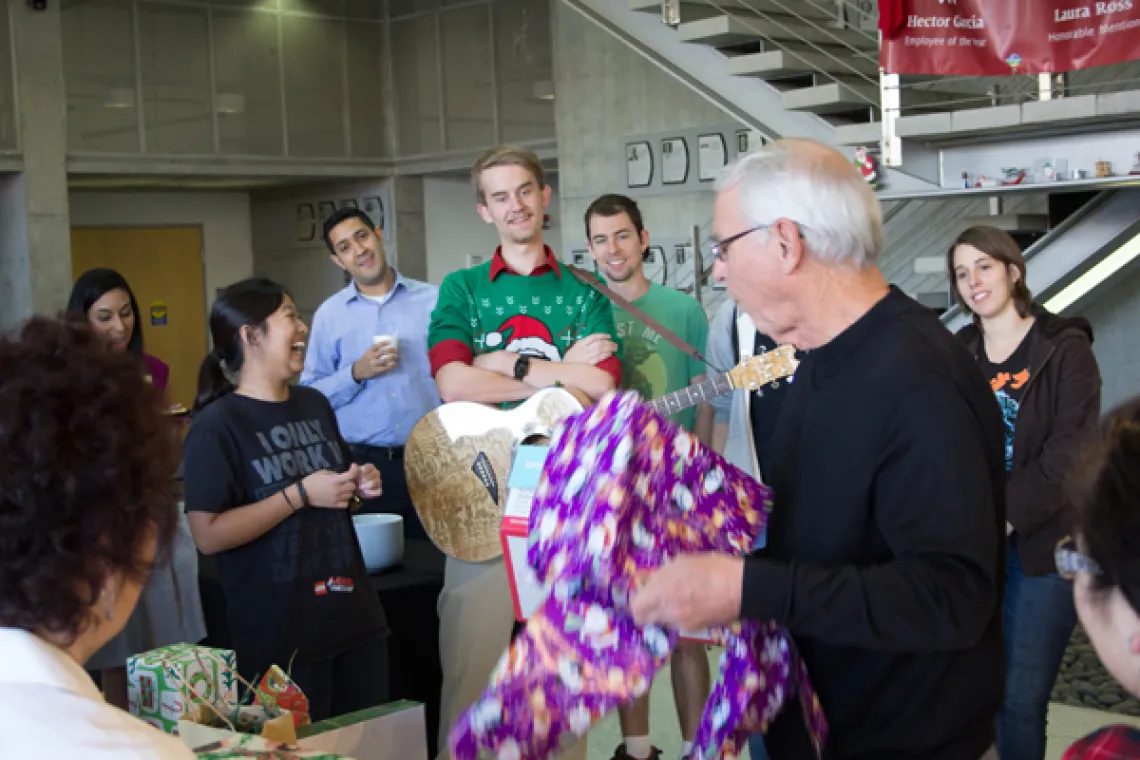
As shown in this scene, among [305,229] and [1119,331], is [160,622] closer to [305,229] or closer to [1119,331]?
[1119,331]

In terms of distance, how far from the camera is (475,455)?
3.48 m

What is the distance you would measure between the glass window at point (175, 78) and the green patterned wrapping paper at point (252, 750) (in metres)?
11.9

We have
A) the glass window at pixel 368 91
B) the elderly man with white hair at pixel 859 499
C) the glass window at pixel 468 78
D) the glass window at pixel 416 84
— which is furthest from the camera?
the glass window at pixel 368 91

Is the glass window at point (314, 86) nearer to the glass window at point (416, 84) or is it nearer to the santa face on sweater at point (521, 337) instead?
the glass window at point (416, 84)

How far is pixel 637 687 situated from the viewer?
1518mm

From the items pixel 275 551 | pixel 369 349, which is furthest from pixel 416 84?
pixel 275 551

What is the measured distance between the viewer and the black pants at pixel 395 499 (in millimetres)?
4121

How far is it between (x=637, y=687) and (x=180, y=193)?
1425 centimetres

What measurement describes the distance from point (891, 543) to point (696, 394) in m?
1.79

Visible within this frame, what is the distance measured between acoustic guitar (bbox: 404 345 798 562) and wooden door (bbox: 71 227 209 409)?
11.1 metres

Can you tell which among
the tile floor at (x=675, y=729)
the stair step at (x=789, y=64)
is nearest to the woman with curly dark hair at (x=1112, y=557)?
the tile floor at (x=675, y=729)

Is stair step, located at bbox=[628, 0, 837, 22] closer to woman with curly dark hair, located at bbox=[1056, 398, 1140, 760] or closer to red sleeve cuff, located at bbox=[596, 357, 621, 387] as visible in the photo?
red sleeve cuff, located at bbox=[596, 357, 621, 387]

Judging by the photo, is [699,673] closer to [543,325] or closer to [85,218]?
[543,325]

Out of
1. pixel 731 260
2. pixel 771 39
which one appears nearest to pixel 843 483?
pixel 731 260
